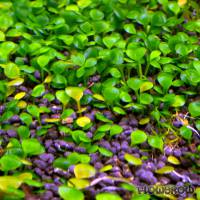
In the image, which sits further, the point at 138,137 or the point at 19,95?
the point at 19,95

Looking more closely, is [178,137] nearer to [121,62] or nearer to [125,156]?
[125,156]

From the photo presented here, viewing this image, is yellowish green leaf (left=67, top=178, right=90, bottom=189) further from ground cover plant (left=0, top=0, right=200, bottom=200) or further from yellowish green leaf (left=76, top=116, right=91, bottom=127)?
yellowish green leaf (left=76, top=116, right=91, bottom=127)

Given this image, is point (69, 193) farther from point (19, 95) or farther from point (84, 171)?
point (19, 95)

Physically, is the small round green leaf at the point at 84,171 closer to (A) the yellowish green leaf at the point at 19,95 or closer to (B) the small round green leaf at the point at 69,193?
(B) the small round green leaf at the point at 69,193

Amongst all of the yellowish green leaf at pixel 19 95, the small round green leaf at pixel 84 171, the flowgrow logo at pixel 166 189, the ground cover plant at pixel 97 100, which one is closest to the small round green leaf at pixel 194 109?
the ground cover plant at pixel 97 100

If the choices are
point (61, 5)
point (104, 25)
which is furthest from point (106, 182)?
point (61, 5)

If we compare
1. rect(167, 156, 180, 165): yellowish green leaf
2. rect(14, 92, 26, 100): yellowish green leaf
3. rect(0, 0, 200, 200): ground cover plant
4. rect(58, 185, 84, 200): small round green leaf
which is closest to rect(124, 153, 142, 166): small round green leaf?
rect(0, 0, 200, 200): ground cover plant

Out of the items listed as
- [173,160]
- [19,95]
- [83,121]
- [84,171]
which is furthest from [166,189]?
[19,95]
